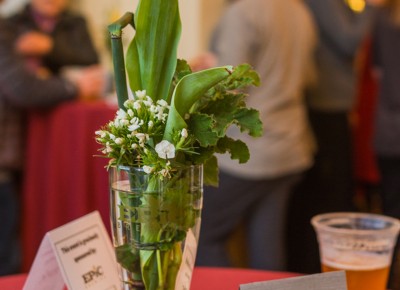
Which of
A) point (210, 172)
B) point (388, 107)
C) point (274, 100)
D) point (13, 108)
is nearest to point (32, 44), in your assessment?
point (13, 108)

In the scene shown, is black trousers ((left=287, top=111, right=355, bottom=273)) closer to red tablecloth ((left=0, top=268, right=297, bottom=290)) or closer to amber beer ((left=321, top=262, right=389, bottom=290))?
red tablecloth ((left=0, top=268, right=297, bottom=290))

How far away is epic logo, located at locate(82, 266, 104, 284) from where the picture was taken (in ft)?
3.87

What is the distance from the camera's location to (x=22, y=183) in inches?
113

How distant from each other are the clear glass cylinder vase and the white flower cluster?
0.9 inches

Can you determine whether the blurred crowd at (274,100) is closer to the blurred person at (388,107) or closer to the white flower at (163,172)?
the blurred person at (388,107)

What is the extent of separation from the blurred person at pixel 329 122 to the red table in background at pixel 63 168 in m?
0.97

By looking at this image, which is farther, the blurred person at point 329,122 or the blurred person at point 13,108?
the blurred person at point 329,122

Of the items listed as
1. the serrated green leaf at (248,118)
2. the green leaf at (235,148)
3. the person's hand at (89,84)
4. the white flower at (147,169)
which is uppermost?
the person's hand at (89,84)

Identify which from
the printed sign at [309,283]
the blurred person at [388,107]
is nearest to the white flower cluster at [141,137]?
the printed sign at [309,283]

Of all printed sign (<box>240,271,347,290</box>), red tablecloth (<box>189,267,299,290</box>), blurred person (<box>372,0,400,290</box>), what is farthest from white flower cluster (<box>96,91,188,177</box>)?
blurred person (<box>372,0,400,290</box>)

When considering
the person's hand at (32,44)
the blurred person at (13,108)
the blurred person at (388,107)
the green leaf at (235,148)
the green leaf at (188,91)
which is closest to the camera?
the green leaf at (188,91)

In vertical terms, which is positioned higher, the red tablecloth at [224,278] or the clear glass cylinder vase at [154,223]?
the clear glass cylinder vase at [154,223]

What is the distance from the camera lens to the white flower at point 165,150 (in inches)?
38.8

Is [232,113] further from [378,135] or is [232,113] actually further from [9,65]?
[378,135]
